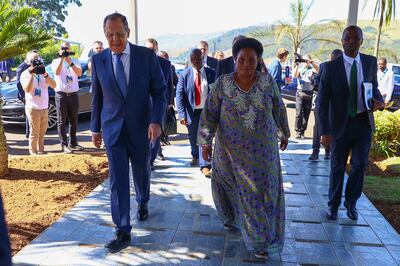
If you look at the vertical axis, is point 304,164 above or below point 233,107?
below

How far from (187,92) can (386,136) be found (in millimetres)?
3910

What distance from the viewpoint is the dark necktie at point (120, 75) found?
11.8 feet

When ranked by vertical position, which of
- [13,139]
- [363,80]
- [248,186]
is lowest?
[13,139]

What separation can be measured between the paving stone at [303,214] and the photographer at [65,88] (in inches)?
182

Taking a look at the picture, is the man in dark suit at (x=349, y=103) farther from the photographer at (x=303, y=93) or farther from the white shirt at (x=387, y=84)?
the white shirt at (x=387, y=84)

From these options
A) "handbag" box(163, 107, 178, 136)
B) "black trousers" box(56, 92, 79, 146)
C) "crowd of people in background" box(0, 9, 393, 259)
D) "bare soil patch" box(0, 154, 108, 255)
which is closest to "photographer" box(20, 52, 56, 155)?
"black trousers" box(56, 92, 79, 146)

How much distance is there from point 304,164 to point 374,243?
2994 mm

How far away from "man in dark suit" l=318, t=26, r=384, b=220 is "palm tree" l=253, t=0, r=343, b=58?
59.2 ft

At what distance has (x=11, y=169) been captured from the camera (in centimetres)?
585

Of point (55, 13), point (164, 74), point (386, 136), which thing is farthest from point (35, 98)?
point (55, 13)

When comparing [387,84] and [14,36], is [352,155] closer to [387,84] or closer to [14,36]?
[14,36]

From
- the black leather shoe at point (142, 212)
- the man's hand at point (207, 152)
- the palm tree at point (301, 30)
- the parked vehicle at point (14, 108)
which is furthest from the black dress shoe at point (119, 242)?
the palm tree at point (301, 30)

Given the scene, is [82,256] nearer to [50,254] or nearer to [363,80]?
[50,254]

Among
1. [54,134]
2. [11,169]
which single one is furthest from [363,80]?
[54,134]
